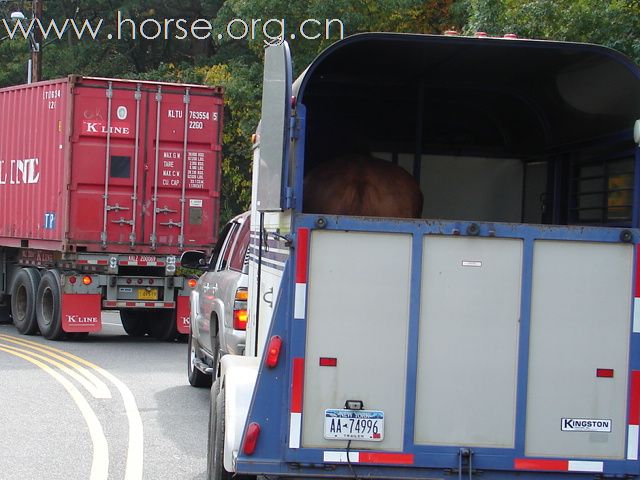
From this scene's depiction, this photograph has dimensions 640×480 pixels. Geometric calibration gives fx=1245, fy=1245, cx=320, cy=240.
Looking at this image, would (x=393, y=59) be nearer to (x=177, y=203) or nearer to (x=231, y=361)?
(x=231, y=361)

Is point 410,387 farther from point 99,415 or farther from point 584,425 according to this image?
point 99,415

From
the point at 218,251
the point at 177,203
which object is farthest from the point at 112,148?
the point at 218,251

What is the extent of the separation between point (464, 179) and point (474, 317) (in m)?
2.52

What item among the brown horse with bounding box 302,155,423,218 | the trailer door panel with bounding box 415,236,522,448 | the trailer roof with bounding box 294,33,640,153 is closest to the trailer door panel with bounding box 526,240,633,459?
the trailer door panel with bounding box 415,236,522,448

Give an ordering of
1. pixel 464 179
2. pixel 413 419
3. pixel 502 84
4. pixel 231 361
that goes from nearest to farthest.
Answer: pixel 413 419 → pixel 231 361 → pixel 502 84 → pixel 464 179

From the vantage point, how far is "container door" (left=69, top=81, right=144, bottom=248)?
1831cm

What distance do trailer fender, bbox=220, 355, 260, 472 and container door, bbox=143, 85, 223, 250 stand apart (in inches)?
476

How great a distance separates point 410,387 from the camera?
591cm

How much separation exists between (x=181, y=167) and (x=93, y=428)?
28.4 ft

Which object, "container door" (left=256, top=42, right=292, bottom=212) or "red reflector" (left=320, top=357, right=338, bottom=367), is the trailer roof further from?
"red reflector" (left=320, top=357, right=338, bottom=367)

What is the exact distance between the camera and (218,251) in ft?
41.8

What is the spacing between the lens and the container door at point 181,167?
A: 61.4ft

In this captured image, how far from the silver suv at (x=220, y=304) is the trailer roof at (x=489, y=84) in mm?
3199

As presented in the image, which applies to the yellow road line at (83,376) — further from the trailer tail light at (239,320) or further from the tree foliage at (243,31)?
the tree foliage at (243,31)
